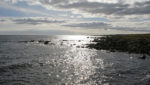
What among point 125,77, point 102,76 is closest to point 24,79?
point 102,76

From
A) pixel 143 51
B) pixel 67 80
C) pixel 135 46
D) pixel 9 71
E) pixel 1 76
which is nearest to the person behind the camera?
pixel 67 80

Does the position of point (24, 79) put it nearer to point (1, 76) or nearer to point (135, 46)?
point (1, 76)

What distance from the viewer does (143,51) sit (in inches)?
1989

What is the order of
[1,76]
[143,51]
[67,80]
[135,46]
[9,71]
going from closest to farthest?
[67,80] < [1,76] < [9,71] < [143,51] < [135,46]

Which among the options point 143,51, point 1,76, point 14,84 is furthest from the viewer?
point 143,51

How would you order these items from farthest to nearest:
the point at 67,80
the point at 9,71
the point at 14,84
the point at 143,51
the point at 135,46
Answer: the point at 135,46, the point at 143,51, the point at 9,71, the point at 67,80, the point at 14,84

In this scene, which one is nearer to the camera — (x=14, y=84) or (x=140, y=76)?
(x=14, y=84)

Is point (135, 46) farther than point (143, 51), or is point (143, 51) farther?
point (135, 46)

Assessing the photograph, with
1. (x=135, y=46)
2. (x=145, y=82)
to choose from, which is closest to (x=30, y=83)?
(x=145, y=82)

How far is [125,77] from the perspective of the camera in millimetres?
23078

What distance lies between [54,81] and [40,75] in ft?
12.6

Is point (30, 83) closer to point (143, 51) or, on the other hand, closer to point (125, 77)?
point (125, 77)

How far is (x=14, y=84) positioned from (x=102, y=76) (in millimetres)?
12025

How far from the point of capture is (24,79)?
2217 cm
